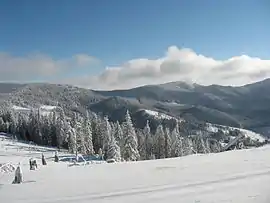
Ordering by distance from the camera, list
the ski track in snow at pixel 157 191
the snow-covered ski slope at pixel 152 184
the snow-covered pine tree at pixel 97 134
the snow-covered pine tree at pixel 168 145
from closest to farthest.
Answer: the snow-covered ski slope at pixel 152 184
the ski track in snow at pixel 157 191
the snow-covered pine tree at pixel 168 145
the snow-covered pine tree at pixel 97 134

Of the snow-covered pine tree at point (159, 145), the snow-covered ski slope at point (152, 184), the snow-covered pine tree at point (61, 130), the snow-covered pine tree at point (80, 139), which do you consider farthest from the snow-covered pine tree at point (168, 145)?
the snow-covered ski slope at point (152, 184)

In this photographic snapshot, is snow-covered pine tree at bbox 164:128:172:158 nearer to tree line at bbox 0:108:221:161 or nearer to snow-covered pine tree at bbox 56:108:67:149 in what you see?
tree line at bbox 0:108:221:161

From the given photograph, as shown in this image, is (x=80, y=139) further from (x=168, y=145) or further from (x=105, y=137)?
(x=168, y=145)

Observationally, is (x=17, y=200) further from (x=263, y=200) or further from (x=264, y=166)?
(x=264, y=166)

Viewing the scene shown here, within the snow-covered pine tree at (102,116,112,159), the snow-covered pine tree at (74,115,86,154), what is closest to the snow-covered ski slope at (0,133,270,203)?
the snow-covered pine tree at (102,116,112,159)

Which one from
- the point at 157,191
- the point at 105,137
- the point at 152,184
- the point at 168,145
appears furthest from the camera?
the point at 105,137

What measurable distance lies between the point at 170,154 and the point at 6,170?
53895 mm

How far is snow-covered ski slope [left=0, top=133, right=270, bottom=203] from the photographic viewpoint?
8.97 m

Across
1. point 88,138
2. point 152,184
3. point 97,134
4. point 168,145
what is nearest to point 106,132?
point 88,138

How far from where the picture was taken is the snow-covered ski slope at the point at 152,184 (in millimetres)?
8969

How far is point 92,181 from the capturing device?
1179cm

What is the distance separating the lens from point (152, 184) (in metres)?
10.7

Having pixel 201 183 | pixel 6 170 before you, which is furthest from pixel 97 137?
pixel 201 183

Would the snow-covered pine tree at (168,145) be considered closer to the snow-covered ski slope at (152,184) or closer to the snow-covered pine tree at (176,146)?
the snow-covered pine tree at (176,146)
